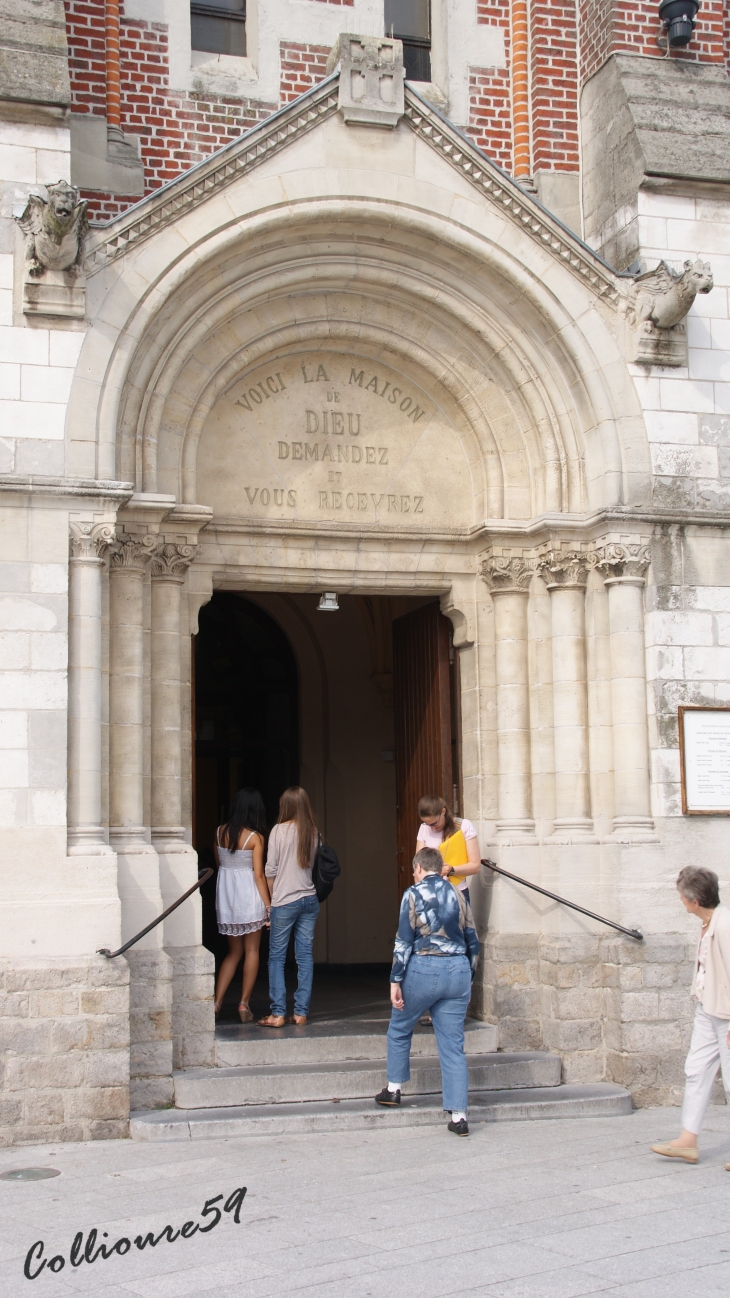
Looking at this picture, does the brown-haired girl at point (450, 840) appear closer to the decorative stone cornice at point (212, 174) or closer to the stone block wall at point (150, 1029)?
the stone block wall at point (150, 1029)

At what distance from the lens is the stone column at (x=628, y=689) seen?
862 cm

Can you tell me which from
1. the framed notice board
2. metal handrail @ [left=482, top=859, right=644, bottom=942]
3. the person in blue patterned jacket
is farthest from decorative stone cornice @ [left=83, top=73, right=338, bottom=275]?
metal handrail @ [left=482, top=859, right=644, bottom=942]

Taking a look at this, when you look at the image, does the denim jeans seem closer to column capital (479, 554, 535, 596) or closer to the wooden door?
the wooden door

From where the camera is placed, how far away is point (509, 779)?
9.06 metres

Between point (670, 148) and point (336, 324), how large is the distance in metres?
2.52

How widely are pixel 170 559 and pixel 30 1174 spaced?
3.61 meters

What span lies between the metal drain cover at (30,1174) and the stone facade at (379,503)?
2.26 ft

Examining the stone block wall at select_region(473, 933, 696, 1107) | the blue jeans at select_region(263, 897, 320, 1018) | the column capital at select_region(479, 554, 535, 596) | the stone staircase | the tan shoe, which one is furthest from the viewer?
the column capital at select_region(479, 554, 535, 596)

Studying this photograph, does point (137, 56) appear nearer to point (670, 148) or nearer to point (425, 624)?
point (670, 148)

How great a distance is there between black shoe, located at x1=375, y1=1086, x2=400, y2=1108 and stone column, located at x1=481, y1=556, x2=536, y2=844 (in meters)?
2.06

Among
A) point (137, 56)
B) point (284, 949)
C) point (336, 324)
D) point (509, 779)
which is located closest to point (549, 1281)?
point (284, 949)

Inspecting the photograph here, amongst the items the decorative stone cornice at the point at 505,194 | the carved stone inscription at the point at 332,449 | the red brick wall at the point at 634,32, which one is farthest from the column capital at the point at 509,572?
the red brick wall at the point at 634,32

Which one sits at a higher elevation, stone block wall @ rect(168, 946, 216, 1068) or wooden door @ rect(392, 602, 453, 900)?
wooden door @ rect(392, 602, 453, 900)

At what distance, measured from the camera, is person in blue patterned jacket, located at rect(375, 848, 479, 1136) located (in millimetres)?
7055
